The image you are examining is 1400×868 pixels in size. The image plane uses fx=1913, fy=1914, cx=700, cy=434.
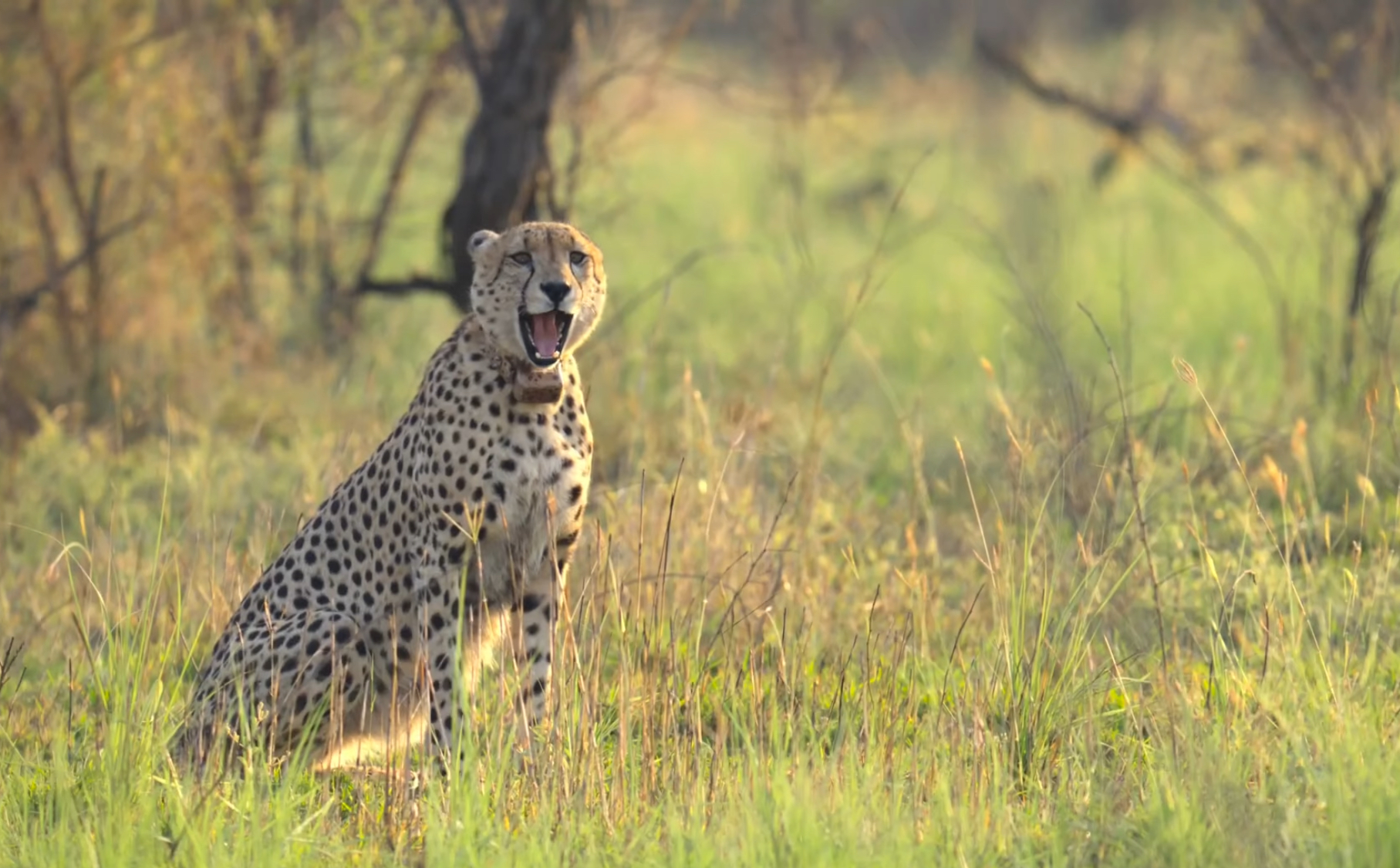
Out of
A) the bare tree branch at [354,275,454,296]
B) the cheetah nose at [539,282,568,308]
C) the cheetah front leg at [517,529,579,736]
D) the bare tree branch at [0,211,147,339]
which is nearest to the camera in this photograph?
the cheetah nose at [539,282,568,308]

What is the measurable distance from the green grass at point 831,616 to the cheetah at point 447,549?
0.13 meters

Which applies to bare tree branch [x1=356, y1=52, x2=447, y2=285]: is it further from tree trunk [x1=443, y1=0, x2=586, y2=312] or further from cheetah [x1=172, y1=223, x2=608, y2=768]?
cheetah [x1=172, y1=223, x2=608, y2=768]

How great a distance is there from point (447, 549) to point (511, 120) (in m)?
2.45

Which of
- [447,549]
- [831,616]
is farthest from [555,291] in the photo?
[831,616]

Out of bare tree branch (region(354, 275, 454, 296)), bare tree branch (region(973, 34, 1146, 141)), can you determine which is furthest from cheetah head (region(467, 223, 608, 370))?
bare tree branch (region(973, 34, 1146, 141))

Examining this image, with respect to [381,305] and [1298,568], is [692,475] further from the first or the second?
[381,305]

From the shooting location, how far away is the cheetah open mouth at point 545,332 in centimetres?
390

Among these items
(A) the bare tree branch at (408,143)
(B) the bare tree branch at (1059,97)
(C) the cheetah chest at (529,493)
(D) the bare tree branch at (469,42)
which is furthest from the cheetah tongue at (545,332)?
(A) the bare tree branch at (408,143)

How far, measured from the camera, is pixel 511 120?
6059 millimetres

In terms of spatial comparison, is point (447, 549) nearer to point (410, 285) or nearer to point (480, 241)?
point (480, 241)

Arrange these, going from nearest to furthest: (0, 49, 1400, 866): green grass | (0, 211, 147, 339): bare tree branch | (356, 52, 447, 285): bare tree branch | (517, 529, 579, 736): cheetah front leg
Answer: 1. (0, 49, 1400, 866): green grass
2. (517, 529, 579, 736): cheetah front leg
3. (0, 211, 147, 339): bare tree branch
4. (356, 52, 447, 285): bare tree branch

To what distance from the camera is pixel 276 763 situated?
12.5 ft

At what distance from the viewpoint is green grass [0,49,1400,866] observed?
10.4 feet

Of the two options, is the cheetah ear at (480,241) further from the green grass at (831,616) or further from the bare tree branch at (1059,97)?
the bare tree branch at (1059,97)
